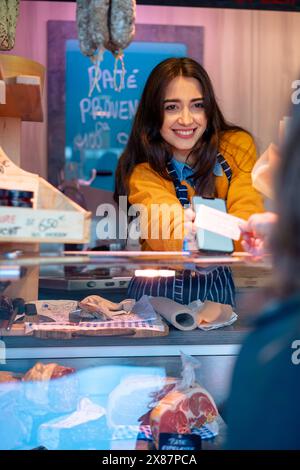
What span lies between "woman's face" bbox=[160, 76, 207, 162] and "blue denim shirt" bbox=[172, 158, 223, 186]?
5 cm

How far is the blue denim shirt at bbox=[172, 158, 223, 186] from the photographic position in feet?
7.50

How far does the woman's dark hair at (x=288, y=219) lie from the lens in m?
0.85

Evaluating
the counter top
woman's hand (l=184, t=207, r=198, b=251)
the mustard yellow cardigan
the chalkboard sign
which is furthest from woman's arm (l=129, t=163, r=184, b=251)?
the chalkboard sign

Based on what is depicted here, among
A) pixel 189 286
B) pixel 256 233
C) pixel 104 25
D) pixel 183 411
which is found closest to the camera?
pixel 256 233

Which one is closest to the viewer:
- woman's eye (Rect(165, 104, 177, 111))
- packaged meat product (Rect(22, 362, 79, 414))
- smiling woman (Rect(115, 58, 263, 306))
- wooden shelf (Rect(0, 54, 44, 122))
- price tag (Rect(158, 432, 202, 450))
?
price tag (Rect(158, 432, 202, 450))

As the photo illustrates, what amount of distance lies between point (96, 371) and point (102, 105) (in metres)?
2.96

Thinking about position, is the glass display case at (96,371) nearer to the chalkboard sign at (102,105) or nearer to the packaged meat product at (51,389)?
the packaged meat product at (51,389)

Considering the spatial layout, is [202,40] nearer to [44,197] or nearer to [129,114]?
[129,114]

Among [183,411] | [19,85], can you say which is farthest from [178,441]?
[19,85]

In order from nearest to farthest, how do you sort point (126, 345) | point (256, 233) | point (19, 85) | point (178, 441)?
1. point (256, 233)
2. point (178, 441)
3. point (126, 345)
4. point (19, 85)

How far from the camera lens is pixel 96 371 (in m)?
1.90

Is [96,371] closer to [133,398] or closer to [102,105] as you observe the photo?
[133,398]

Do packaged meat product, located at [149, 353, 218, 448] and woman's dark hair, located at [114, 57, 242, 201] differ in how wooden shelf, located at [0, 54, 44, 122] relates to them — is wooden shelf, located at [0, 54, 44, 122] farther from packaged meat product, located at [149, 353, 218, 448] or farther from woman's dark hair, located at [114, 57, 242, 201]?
packaged meat product, located at [149, 353, 218, 448]
